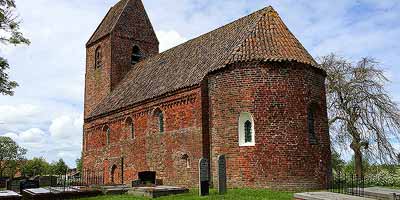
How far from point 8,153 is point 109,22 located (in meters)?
52.1

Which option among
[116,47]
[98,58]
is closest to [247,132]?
[116,47]

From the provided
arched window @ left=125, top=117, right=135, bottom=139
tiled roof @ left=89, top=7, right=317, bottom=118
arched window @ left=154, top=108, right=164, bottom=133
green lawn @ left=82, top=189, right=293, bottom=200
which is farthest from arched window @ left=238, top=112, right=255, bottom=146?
arched window @ left=125, top=117, right=135, bottom=139

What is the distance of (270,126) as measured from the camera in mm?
Result: 18062

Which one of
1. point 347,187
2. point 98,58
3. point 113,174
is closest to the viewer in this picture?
point 347,187

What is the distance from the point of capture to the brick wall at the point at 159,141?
65.4 feet

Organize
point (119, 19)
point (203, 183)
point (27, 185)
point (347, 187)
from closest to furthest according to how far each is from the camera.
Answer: point (203, 183)
point (347, 187)
point (27, 185)
point (119, 19)

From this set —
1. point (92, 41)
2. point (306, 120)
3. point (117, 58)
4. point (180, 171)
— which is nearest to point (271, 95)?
point (306, 120)

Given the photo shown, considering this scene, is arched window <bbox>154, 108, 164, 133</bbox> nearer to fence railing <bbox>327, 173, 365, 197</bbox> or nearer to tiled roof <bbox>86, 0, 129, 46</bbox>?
fence railing <bbox>327, 173, 365, 197</bbox>

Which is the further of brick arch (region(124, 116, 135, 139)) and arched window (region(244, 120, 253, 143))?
brick arch (region(124, 116, 135, 139))

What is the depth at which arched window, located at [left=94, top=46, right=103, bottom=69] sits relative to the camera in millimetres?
33156

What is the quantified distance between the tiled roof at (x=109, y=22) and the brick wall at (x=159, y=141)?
303 inches

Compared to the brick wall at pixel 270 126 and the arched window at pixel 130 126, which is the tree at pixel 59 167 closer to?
the arched window at pixel 130 126

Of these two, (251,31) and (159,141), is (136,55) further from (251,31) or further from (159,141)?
(251,31)

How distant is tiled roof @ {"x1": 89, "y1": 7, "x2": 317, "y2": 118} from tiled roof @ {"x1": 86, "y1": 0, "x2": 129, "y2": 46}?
214 inches
